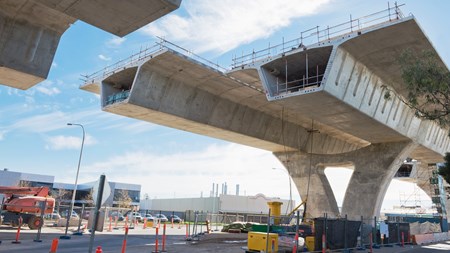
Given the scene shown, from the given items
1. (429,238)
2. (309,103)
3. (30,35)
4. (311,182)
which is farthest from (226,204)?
(30,35)

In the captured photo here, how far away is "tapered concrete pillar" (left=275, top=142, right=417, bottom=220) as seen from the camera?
34188 mm

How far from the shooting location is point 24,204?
1061 inches

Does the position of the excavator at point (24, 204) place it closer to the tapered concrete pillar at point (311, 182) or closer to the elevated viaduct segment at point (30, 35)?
Answer: the elevated viaduct segment at point (30, 35)

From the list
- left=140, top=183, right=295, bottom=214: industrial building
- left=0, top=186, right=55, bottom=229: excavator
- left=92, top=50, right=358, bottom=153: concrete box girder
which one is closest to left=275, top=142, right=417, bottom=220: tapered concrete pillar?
left=92, top=50, right=358, bottom=153: concrete box girder

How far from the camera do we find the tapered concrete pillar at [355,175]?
3419cm

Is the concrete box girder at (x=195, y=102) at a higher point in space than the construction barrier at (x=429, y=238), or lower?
higher

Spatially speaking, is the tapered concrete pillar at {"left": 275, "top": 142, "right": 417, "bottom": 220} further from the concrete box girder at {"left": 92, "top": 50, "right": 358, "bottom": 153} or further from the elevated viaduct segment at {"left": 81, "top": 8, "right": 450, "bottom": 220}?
the concrete box girder at {"left": 92, "top": 50, "right": 358, "bottom": 153}

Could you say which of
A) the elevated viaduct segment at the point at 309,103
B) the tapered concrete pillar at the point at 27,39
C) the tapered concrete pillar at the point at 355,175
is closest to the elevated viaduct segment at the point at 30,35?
the tapered concrete pillar at the point at 27,39

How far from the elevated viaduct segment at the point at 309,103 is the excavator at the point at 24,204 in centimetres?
869

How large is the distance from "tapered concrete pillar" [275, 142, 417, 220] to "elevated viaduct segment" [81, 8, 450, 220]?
0.32ft

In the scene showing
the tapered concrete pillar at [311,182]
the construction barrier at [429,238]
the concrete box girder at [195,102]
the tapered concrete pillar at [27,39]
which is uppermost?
the concrete box girder at [195,102]

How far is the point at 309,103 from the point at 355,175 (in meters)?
16.7

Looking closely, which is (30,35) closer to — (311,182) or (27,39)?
(27,39)

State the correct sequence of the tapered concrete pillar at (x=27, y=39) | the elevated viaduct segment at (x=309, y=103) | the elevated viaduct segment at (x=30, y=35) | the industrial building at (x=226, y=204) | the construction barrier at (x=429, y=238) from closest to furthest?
the elevated viaduct segment at (x=30, y=35), the tapered concrete pillar at (x=27, y=39), the elevated viaduct segment at (x=309, y=103), the construction barrier at (x=429, y=238), the industrial building at (x=226, y=204)
